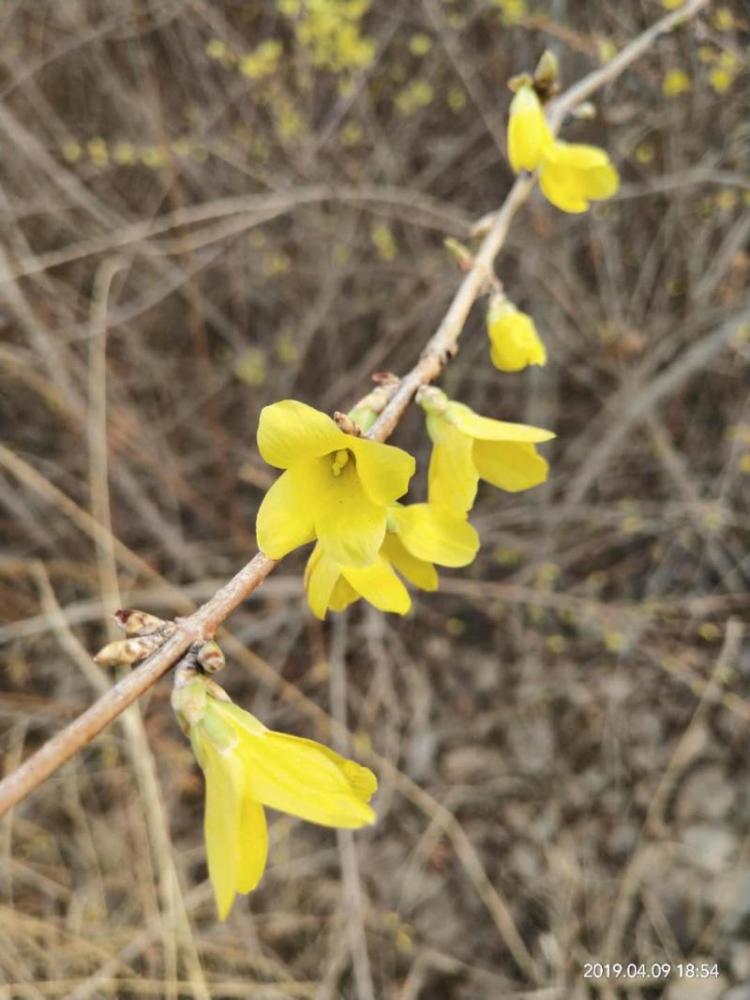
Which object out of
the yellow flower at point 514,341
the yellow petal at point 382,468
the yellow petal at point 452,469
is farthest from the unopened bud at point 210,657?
the yellow flower at point 514,341

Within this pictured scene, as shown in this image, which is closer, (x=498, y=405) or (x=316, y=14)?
(x=316, y=14)

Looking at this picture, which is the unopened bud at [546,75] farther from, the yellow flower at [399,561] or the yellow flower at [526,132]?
the yellow flower at [399,561]

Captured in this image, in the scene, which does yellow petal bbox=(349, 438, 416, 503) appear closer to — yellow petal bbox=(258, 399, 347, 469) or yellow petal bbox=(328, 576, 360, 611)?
yellow petal bbox=(258, 399, 347, 469)

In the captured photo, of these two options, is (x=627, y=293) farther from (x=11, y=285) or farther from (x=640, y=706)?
(x=11, y=285)

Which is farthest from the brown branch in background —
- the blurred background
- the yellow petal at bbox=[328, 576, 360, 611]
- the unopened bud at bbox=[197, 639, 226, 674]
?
the blurred background

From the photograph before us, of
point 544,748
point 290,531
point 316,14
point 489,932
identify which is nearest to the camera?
point 290,531

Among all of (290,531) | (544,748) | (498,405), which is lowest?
(290,531)

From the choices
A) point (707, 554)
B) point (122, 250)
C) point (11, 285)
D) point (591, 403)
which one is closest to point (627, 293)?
point (591, 403)
